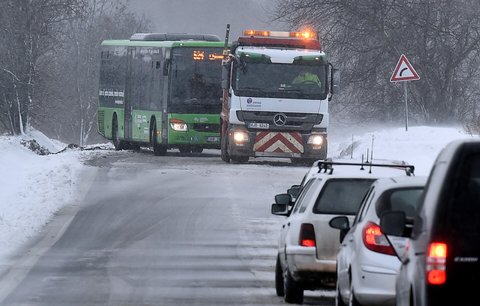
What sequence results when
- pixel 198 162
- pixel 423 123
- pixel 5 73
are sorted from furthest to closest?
pixel 5 73 < pixel 423 123 < pixel 198 162

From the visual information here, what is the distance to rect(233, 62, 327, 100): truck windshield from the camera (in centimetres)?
3541

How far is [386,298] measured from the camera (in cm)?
1073

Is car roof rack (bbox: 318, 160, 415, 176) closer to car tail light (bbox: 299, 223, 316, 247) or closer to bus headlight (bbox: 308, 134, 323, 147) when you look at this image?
car tail light (bbox: 299, 223, 316, 247)

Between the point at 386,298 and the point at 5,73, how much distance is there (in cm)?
5220

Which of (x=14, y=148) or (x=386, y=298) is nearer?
(x=386, y=298)

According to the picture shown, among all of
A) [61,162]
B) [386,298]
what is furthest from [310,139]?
[386,298]

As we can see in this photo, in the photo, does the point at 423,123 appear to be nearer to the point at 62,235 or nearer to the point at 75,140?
the point at 62,235

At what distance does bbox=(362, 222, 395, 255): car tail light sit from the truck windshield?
24391 millimetres

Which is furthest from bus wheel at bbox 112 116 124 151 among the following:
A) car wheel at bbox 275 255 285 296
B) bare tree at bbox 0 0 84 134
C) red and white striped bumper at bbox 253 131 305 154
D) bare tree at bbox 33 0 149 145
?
bare tree at bbox 33 0 149 145

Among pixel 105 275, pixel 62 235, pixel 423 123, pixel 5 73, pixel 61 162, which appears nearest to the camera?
pixel 105 275

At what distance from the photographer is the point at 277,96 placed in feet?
117

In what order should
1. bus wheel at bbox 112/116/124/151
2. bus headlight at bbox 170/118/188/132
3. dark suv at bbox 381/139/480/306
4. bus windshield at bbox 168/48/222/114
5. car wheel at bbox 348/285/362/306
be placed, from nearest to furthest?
dark suv at bbox 381/139/480/306
car wheel at bbox 348/285/362/306
bus headlight at bbox 170/118/188/132
bus windshield at bbox 168/48/222/114
bus wheel at bbox 112/116/124/151

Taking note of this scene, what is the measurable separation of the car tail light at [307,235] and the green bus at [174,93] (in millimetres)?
26972

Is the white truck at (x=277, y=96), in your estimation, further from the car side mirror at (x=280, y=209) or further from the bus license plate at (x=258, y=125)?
the car side mirror at (x=280, y=209)
